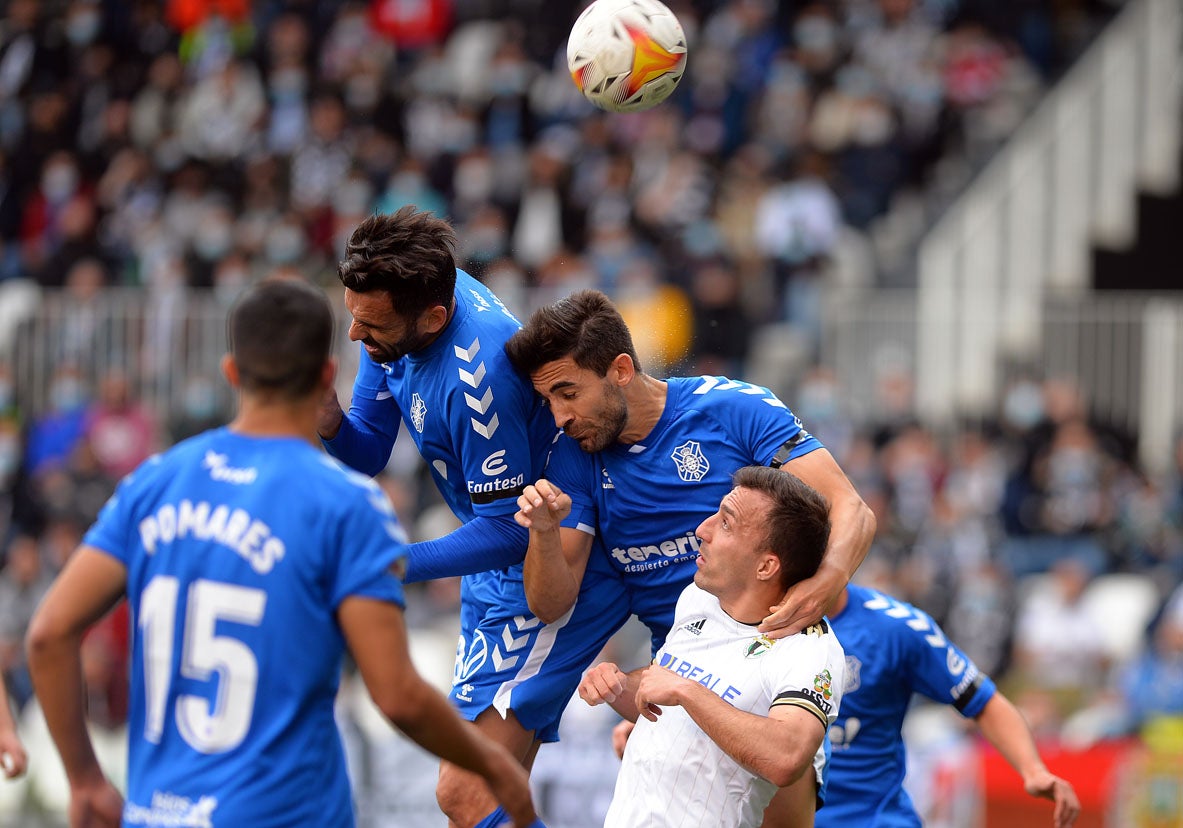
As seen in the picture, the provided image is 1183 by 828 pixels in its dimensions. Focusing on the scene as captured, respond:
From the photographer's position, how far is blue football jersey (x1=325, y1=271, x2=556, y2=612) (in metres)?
6.13

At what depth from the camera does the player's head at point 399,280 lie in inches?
237

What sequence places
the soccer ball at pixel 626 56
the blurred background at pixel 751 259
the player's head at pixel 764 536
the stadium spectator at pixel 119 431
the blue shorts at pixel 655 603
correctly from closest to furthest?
the player's head at pixel 764 536, the blue shorts at pixel 655 603, the soccer ball at pixel 626 56, the blurred background at pixel 751 259, the stadium spectator at pixel 119 431

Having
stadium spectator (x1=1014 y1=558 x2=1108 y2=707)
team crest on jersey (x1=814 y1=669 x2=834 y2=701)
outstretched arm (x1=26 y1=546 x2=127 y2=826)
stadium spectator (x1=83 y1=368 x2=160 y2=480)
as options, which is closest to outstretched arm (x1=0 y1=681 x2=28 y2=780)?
outstretched arm (x1=26 y1=546 x2=127 y2=826)

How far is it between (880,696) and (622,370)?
1.92 meters

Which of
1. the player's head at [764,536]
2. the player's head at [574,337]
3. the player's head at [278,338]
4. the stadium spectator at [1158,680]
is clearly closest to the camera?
the player's head at [278,338]

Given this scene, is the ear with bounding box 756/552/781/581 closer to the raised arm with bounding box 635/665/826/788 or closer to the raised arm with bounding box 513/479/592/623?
the raised arm with bounding box 635/665/826/788

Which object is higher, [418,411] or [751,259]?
[418,411]

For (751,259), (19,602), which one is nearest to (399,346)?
(19,602)

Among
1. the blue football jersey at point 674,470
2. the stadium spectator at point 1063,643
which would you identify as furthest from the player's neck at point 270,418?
the stadium spectator at point 1063,643

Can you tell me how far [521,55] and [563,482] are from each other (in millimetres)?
14469

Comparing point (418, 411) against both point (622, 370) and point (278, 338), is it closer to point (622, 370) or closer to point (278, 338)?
point (622, 370)

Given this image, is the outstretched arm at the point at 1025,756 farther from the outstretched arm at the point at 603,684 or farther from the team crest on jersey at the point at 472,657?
the team crest on jersey at the point at 472,657

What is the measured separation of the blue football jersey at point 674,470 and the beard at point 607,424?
0.18m

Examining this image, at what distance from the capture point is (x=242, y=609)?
420 centimetres
